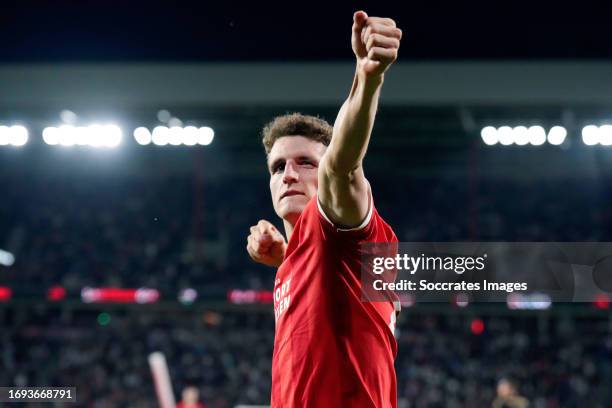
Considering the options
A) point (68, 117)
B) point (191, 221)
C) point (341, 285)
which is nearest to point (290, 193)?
point (341, 285)

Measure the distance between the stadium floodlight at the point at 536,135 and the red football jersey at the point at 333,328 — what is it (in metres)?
16.5

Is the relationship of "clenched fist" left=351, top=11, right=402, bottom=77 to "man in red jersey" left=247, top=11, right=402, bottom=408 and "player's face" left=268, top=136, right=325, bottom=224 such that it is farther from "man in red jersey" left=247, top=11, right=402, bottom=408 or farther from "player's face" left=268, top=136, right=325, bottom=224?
"player's face" left=268, top=136, right=325, bottom=224

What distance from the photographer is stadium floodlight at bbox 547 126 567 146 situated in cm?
1769

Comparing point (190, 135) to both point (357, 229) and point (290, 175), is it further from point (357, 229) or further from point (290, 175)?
point (357, 229)

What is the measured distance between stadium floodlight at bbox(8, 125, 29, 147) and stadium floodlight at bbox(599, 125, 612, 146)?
12666 mm

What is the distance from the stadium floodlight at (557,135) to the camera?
1769cm

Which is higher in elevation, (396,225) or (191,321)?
(396,225)

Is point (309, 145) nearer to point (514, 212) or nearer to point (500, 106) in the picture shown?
point (500, 106)

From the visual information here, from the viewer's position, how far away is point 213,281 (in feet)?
61.8

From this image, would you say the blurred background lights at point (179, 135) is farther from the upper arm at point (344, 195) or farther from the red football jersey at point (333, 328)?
the upper arm at point (344, 195)

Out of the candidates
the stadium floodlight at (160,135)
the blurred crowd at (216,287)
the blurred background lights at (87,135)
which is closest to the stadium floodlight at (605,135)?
the blurred crowd at (216,287)

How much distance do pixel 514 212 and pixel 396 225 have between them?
3017mm

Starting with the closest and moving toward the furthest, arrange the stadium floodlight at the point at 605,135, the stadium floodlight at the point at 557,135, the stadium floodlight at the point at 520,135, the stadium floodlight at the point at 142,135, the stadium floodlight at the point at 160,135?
the stadium floodlight at the point at 605,135, the stadium floodlight at the point at 557,135, the stadium floodlight at the point at 520,135, the stadium floodlight at the point at 160,135, the stadium floodlight at the point at 142,135

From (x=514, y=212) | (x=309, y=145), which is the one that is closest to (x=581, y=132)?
(x=514, y=212)
